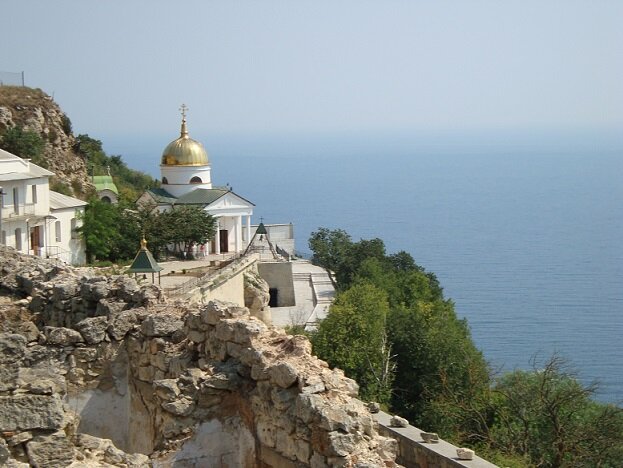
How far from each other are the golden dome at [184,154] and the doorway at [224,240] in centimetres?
372

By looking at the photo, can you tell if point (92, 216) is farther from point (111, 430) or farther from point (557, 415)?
point (111, 430)

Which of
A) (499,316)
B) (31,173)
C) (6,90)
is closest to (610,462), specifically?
→ (31,173)

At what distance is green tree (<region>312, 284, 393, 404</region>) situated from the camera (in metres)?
30.0

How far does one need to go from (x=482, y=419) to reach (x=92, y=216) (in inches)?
881

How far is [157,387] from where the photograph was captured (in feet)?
42.4

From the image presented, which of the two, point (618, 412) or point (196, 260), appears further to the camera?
point (196, 260)

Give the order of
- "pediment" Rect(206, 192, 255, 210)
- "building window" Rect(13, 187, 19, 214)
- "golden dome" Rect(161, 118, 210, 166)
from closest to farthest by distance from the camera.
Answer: "building window" Rect(13, 187, 19, 214), "pediment" Rect(206, 192, 255, 210), "golden dome" Rect(161, 118, 210, 166)

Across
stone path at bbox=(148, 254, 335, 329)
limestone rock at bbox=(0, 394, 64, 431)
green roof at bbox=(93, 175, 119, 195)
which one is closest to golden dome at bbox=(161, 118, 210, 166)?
green roof at bbox=(93, 175, 119, 195)

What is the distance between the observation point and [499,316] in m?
66.5

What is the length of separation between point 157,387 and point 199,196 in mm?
41467

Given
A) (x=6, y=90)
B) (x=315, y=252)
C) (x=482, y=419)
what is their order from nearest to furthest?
(x=482, y=419) < (x=6, y=90) < (x=315, y=252)

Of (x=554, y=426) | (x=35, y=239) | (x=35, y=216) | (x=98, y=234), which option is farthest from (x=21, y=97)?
(x=554, y=426)

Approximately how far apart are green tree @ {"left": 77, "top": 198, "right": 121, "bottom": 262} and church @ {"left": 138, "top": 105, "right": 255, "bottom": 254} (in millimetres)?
6837

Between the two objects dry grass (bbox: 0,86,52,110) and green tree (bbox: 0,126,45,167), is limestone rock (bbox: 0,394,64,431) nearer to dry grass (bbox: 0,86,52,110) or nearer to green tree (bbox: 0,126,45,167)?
green tree (bbox: 0,126,45,167)
